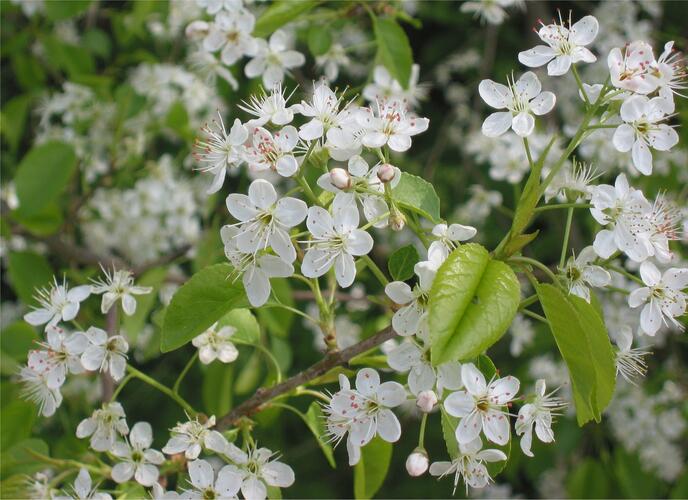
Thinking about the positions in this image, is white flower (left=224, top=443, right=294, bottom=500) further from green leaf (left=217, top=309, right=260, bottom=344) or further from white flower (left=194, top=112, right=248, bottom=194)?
white flower (left=194, top=112, right=248, bottom=194)

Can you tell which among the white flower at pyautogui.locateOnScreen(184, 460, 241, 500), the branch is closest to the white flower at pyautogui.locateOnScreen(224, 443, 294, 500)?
the white flower at pyautogui.locateOnScreen(184, 460, 241, 500)

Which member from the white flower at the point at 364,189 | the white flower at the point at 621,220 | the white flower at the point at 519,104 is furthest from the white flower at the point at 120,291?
the white flower at the point at 621,220

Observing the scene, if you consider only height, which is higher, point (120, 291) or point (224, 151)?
point (224, 151)

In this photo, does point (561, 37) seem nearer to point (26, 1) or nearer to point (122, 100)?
point (122, 100)

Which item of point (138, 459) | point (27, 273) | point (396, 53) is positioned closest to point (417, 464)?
point (138, 459)

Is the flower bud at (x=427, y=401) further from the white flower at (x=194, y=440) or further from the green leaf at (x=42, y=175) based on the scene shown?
the green leaf at (x=42, y=175)

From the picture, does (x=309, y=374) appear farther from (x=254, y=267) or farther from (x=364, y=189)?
(x=364, y=189)
